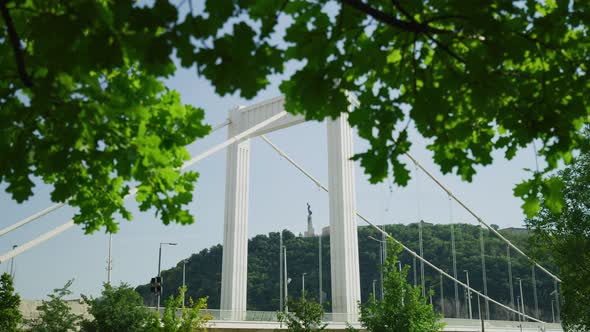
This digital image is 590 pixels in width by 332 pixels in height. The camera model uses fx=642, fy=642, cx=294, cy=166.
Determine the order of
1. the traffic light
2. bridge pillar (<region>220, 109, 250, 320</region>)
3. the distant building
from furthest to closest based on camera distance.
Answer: the distant building → bridge pillar (<region>220, 109, 250, 320</region>) → the traffic light

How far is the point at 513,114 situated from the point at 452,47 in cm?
58

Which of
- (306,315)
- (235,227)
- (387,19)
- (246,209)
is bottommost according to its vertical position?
(306,315)

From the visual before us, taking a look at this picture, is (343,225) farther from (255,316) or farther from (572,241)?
(572,241)

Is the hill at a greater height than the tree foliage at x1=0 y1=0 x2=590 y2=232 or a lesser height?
greater

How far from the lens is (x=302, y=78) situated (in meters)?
3.05

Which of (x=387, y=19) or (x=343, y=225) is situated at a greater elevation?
(x=343, y=225)

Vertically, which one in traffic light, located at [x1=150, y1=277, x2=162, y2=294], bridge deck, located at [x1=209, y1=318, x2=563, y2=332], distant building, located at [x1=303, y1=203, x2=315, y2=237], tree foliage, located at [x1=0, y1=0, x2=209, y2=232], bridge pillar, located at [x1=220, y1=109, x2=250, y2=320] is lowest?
bridge deck, located at [x1=209, y1=318, x2=563, y2=332]

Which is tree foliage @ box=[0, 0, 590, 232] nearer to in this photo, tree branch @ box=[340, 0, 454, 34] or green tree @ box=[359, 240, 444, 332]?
tree branch @ box=[340, 0, 454, 34]

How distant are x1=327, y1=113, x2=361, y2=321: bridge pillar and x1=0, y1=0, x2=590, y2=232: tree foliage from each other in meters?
23.4

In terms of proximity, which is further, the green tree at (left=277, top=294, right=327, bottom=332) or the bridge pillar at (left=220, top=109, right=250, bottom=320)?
the bridge pillar at (left=220, top=109, right=250, bottom=320)

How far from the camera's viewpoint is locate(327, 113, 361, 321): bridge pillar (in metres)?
27.0

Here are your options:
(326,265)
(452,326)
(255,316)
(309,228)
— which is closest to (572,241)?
(255,316)

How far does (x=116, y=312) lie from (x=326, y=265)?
49126 mm

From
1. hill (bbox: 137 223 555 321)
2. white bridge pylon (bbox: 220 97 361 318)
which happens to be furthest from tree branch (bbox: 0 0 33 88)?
hill (bbox: 137 223 555 321)
